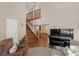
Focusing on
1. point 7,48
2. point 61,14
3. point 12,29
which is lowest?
point 7,48

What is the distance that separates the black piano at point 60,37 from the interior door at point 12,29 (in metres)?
0.32

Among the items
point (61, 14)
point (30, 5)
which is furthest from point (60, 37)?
point (30, 5)

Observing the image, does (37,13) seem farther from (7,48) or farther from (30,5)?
(7,48)

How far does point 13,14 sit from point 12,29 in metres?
0.14

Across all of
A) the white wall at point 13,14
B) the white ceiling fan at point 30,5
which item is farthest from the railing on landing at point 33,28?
the white ceiling fan at point 30,5

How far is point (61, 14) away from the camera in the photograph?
2.49 m

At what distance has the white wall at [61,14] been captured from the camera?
8.05 feet

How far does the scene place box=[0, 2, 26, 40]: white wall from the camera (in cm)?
248

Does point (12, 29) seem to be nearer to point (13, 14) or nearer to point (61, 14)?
point (13, 14)

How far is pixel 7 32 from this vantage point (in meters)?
2.50

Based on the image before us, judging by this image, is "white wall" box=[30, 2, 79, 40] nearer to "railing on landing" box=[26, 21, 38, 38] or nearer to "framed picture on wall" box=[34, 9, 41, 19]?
"framed picture on wall" box=[34, 9, 41, 19]

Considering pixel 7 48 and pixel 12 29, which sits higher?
pixel 12 29

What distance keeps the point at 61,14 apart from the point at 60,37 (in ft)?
0.70

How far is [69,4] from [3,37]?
67 centimetres
